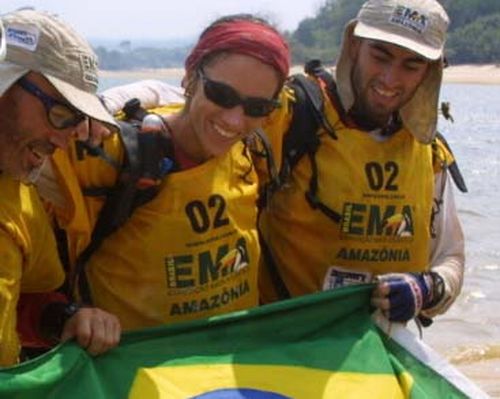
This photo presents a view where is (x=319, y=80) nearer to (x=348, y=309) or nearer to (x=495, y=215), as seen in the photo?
(x=348, y=309)

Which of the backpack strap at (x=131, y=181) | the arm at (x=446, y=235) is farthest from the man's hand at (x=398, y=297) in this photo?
the backpack strap at (x=131, y=181)

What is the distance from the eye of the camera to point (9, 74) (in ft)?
9.42

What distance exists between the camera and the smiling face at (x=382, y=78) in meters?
4.15

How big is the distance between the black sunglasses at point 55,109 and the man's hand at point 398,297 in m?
1.42

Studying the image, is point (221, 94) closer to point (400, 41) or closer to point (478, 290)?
point (400, 41)

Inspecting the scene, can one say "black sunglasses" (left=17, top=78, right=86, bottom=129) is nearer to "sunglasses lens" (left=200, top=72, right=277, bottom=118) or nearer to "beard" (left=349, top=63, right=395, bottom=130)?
"sunglasses lens" (left=200, top=72, right=277, bottom=118)

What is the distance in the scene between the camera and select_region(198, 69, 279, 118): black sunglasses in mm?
3455

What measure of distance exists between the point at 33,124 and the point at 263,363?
116cm

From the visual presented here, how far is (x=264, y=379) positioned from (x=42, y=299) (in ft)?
2.50

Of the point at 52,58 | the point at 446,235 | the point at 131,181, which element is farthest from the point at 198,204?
the point at 446,235

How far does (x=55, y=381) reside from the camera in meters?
3.01

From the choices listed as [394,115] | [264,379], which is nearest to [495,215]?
[394,115]

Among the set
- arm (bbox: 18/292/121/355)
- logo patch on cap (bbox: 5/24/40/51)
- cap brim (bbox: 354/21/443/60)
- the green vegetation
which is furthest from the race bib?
the green vegetation

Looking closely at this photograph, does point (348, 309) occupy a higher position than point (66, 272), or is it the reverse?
point (66, 272)
